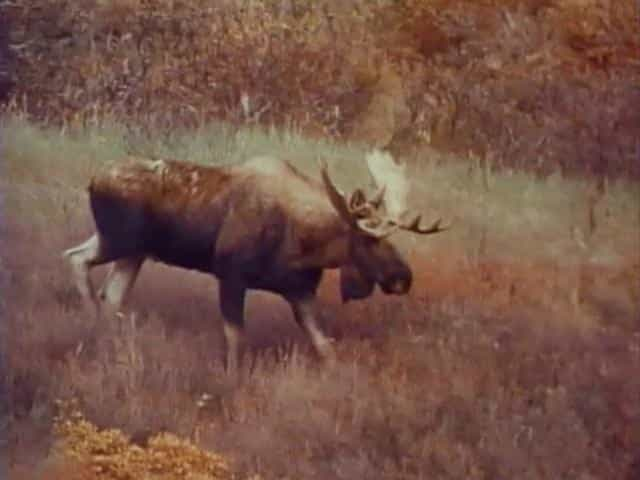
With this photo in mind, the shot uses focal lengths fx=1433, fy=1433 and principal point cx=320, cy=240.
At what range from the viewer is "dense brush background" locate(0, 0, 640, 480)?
1.91 meters

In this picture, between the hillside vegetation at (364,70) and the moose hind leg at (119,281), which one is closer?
the hillside vegetation at (364,70)

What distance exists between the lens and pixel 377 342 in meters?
1.98

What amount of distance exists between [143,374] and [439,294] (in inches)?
17.1

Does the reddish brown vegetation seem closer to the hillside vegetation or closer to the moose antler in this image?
the moose antler

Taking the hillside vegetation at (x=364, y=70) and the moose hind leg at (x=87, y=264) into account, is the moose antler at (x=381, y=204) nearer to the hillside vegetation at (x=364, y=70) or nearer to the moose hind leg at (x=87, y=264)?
the hillside vegetation at (x=364, y=70)

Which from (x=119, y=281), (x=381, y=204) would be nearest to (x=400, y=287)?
(x=381, y=204)

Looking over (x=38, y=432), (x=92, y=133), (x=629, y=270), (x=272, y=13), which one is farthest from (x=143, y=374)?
(x=629, y=270)

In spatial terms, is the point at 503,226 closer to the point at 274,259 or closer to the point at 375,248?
the point at 375,248

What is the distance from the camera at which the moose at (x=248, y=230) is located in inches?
78.3

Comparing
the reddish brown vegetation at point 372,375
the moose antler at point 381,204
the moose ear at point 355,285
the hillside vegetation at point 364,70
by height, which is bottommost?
the reddish brown vegetation at point 372,375

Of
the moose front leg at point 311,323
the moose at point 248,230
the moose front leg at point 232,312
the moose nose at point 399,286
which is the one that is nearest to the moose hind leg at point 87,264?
the moose at point 248,230

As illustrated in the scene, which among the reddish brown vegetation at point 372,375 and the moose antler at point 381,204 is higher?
the moose antler at point 381,204

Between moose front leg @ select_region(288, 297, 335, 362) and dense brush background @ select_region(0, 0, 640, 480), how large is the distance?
16mm

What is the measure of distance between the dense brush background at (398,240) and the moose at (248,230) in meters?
0.02
